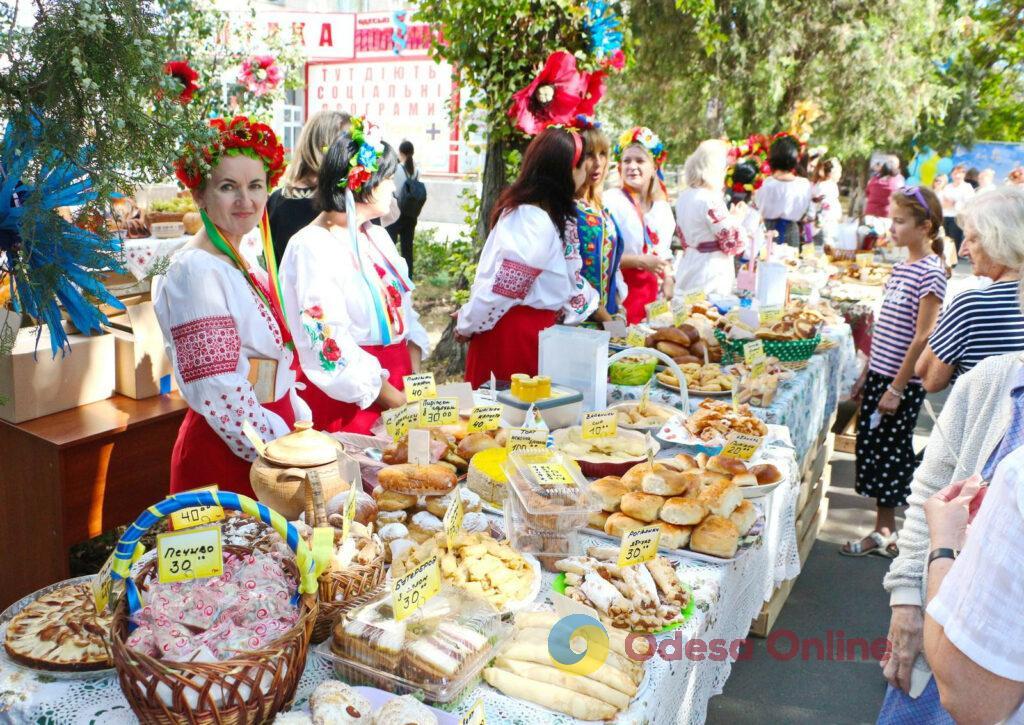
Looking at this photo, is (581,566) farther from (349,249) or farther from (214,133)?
(349,249)

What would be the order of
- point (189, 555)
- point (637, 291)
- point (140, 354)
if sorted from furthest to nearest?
1. point (637, 291)
2. point (140, 354)
3. point (189, 555)

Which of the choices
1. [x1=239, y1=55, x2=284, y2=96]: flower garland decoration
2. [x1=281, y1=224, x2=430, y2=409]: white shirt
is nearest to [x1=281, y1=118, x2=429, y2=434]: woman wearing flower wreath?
[x1=281, y1=224, x2=430, y2=409]: white shirt

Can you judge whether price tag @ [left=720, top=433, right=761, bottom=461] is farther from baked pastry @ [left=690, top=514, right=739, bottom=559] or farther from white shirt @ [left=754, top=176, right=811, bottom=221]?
white shirt @ [left=754, top=176, right=811, bottom=221]

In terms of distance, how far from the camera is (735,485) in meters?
2.24

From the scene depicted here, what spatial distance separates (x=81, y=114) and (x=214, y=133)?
26 cm

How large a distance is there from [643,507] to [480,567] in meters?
0.51

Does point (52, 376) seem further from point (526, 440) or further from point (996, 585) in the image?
point (996, 585)

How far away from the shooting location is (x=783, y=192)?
8.75 m

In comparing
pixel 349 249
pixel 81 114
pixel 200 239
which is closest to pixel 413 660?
pixel 81 114

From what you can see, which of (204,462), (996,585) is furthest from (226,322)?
(996,585)

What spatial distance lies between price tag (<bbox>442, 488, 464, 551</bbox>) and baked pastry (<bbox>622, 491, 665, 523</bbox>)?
1.48 feet

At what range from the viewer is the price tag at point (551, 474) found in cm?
193

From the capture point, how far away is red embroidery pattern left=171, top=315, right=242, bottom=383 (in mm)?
2383

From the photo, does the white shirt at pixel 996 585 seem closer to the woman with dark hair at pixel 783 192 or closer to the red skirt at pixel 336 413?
the red skirt at pixel 336 413
